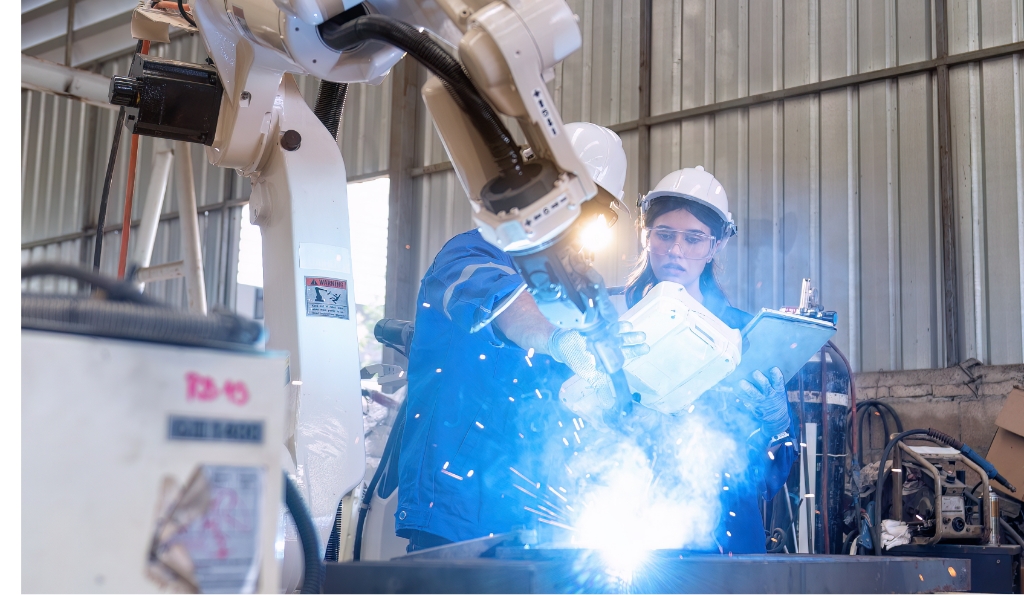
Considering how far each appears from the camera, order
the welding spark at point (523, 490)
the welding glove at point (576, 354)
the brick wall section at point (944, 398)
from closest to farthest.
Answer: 1. the welding glove at point (576, 354)
2. the welding spark at point (523, 490)
3. the brick wall section at point (944, 398)

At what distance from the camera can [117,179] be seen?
10.4 meters

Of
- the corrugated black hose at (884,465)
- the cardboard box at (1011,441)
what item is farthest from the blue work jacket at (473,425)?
the cardboard box at (1011,441)

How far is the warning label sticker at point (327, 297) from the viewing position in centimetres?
167

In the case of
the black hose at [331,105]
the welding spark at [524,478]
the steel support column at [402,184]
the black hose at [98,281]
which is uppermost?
the steel support column at [402,184]

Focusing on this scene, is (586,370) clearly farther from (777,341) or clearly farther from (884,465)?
(884,465)

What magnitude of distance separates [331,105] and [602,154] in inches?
38.2

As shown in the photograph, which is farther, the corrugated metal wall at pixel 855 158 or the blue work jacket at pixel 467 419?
the corrugated metal wall at pixel 855 158

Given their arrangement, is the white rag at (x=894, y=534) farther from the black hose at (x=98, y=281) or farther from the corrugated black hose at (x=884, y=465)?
the black hose at (x=98, y=281)

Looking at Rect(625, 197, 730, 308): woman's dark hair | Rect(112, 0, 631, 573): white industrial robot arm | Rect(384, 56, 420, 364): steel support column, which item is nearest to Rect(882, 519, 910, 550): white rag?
Rect(625, 197, 730, 308): woman's dark hair

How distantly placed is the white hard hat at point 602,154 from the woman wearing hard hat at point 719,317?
0.35 meters

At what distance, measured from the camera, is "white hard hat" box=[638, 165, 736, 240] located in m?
2.94

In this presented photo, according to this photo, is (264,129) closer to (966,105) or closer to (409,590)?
(409,590)

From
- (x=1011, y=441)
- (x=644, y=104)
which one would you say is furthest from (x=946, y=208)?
(x=644, y=104)

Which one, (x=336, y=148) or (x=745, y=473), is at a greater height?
(x=336, y=148)
